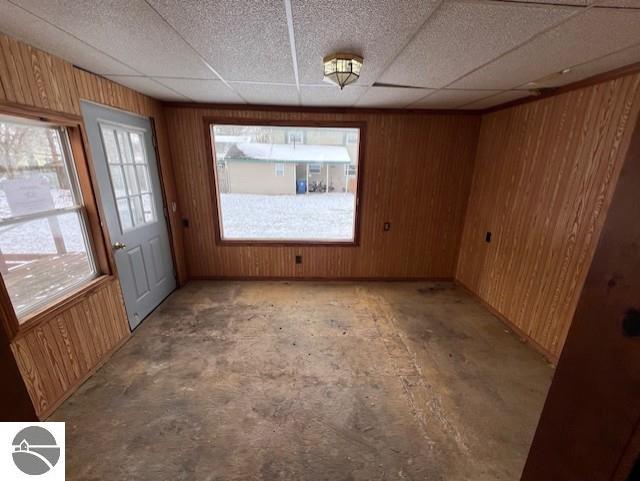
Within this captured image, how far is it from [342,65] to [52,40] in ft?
5.80

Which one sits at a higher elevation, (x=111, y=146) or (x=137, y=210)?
(x=111, y=146)

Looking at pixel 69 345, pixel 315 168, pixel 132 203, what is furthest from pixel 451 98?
pixel 315 168

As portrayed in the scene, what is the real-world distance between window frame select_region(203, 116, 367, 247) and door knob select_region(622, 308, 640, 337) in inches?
127

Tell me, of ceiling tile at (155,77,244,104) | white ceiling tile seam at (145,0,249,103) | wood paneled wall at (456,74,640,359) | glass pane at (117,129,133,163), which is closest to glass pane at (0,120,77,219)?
glass pane at (117,129,133,163)

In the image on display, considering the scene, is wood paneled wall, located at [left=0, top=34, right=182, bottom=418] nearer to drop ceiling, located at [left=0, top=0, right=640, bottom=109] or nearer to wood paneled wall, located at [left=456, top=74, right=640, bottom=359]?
drop ceiling, located at [left=0, top=0, right=640, bottom=109]

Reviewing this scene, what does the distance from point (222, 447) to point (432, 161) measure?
3.65 m

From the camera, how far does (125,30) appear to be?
4.74 ft

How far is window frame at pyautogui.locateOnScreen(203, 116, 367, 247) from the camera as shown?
130 inches

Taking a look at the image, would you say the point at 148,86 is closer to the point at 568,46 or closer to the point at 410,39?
the point at 410,39

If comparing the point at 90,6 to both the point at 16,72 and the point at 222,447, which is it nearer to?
the point at 16,72

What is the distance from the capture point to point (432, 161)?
3486mm

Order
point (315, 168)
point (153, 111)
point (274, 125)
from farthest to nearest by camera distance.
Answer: point (315, 168)
point (274, 125)
point (153, 111)

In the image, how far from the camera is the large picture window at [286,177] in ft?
25.5

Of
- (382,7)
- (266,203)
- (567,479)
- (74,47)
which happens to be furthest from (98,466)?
(266,203)
